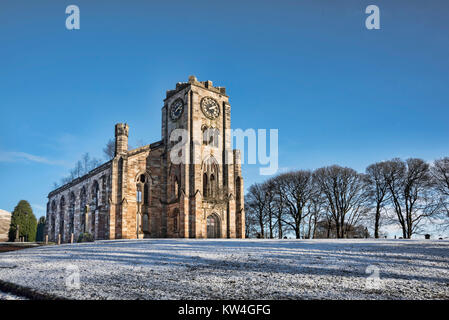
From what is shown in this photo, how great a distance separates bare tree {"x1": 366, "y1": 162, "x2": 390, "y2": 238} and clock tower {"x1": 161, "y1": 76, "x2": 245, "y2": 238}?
16.7 metres

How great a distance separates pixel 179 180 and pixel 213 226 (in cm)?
599

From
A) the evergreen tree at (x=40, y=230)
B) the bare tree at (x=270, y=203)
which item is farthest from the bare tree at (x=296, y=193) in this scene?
the evergreen tree at (x=40, y=230)

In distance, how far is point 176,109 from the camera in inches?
1505

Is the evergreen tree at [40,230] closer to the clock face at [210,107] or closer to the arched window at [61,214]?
the arched window at [61,214]

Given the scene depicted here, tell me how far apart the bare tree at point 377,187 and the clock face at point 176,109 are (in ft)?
80.7

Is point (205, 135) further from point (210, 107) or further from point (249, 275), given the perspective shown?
point (249, 275)

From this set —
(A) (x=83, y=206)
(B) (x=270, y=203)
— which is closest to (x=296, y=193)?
(B) (x=270, y=203)

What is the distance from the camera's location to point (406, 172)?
4003 centimetres

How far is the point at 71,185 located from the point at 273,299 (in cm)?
4739

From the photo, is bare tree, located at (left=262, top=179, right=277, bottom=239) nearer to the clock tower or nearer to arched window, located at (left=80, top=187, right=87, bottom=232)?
the clock tower

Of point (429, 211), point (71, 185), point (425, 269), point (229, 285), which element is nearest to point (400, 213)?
point (429, 211)

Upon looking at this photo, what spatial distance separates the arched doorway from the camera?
1391 inches

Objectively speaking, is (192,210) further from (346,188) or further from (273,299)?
(273,299)

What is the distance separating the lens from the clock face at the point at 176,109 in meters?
37.5
